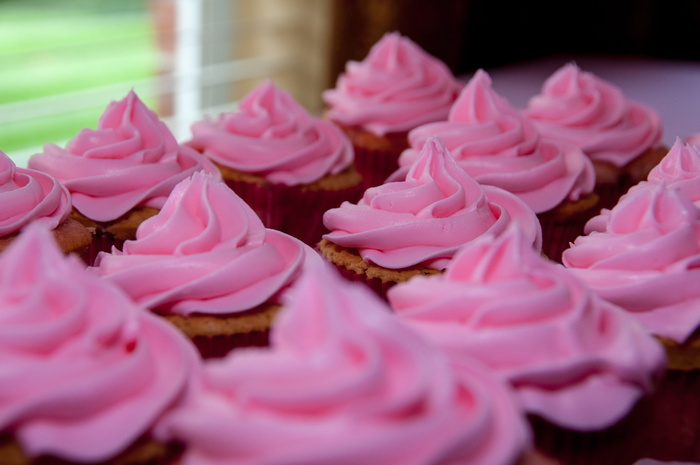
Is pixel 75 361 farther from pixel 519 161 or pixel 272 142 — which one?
pixel 519 161

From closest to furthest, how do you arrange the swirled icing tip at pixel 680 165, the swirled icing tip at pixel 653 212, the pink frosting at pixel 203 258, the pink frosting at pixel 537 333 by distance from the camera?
the pink frosting at pixel 537 333
the pink frosting at pixel 203 258
the swirled icing tip at pixel 653 212
the swirled icing tip at pixel 680 165

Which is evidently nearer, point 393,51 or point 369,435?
point 369,435

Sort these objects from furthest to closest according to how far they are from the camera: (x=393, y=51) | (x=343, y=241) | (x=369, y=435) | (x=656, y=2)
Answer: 1. (x=656, y=2)
2. (x=393, y=51)
3. (x=343, y=241)
4. (x=369, y=435)

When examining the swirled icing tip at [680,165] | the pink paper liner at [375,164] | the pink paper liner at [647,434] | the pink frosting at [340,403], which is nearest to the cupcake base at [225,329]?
the pink frosting at [340,403]

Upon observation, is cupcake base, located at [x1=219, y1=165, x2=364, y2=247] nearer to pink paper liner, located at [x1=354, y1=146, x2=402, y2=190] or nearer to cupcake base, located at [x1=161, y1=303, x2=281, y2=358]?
pink paper liner, located at [x1=354, y1=146, x2=402, y2=190]

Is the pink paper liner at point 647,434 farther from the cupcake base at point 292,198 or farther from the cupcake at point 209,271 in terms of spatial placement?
the cupcake base at point 292,198

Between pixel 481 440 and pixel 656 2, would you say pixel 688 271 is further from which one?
pixel 656 2

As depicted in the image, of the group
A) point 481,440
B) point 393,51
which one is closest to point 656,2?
point 393,51
